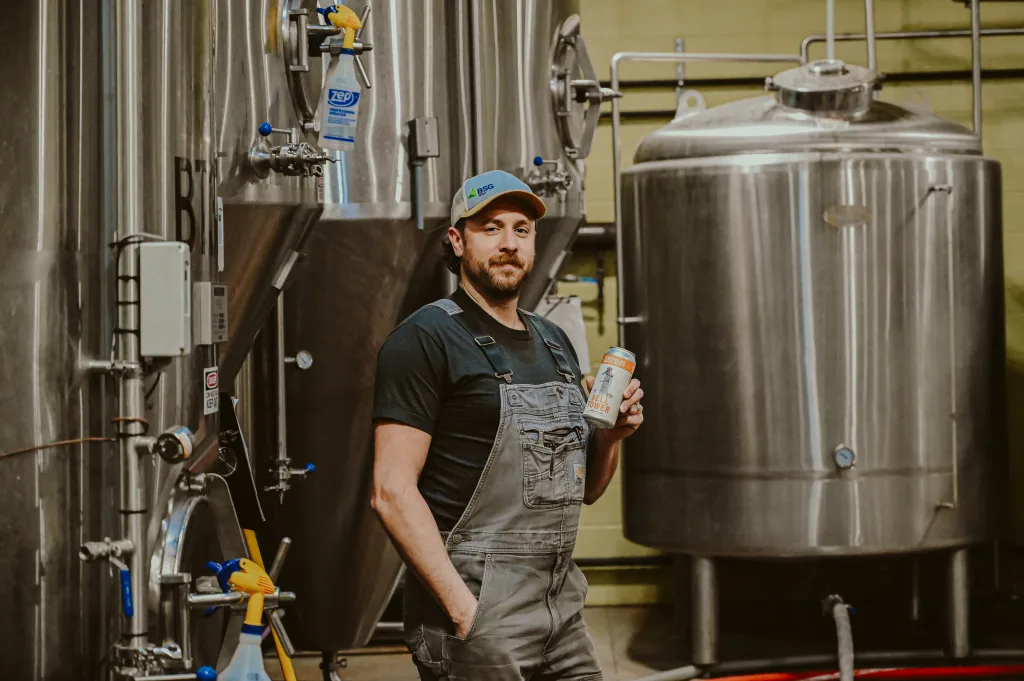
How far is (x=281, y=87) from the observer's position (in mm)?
2494

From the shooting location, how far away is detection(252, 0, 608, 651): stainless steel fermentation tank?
3.37 m

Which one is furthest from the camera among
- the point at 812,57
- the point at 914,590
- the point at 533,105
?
the point at 812,57

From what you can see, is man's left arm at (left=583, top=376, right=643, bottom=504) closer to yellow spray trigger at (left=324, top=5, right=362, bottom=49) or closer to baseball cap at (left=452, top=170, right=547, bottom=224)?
baseball cap at (left=452, top=170, right=547, bottom=224)

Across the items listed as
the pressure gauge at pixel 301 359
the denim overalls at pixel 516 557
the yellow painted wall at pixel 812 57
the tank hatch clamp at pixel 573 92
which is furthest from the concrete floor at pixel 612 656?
the denim overalls at pixel 516 557

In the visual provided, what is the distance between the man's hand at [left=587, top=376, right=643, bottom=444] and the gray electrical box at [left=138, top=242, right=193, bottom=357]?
67 cm

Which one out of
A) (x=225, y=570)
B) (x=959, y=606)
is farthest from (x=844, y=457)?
(x=225, y=570)

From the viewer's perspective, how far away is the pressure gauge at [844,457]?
13.4 ft

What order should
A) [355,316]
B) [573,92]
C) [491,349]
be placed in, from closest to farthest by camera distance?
[491,349], [355,316], [573,92]

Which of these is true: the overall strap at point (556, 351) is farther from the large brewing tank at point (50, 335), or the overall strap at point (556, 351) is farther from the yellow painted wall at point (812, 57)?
the yellow painted wall at point (812, 57)

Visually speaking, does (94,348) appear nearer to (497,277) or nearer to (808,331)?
(497,277)

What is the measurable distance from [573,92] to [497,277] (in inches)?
77.2

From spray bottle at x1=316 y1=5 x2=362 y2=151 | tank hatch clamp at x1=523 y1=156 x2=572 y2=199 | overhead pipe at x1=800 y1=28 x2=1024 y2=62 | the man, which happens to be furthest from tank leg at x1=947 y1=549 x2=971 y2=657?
spray bottle at x1=316 y1=5 x2=362 y2=151

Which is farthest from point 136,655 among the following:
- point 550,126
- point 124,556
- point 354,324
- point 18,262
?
point 550,126

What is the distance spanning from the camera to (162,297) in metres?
1.99
